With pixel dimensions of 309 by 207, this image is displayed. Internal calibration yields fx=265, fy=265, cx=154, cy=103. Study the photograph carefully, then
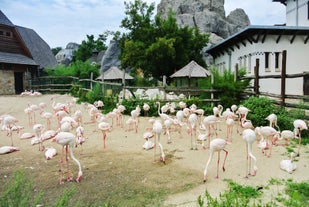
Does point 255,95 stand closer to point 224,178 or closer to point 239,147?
point 239,147

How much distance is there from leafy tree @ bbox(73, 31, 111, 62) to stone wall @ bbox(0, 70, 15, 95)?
63.5 feet

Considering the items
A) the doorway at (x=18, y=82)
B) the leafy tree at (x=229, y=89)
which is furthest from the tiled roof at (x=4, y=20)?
the leafy tree at (x=229, y=89)

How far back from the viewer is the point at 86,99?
16.3 m

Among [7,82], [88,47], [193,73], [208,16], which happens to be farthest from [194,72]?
[88,47]

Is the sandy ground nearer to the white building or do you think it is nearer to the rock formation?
the white building

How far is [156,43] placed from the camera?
19750 mm

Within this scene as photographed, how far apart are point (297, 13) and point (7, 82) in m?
24.1

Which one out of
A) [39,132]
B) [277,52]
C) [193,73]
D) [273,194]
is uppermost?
[277,52]

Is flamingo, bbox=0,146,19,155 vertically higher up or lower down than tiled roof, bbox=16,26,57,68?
lower down

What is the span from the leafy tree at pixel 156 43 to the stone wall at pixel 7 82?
31.7 feet

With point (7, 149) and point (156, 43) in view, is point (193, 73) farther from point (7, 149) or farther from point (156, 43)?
point (7, 149)

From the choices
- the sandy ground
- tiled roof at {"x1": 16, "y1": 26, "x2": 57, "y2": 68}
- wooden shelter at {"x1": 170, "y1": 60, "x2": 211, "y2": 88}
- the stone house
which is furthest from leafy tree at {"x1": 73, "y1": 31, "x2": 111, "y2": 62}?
the sandy ground

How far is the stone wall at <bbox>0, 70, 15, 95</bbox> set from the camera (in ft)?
71.7

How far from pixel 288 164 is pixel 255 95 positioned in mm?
5993
